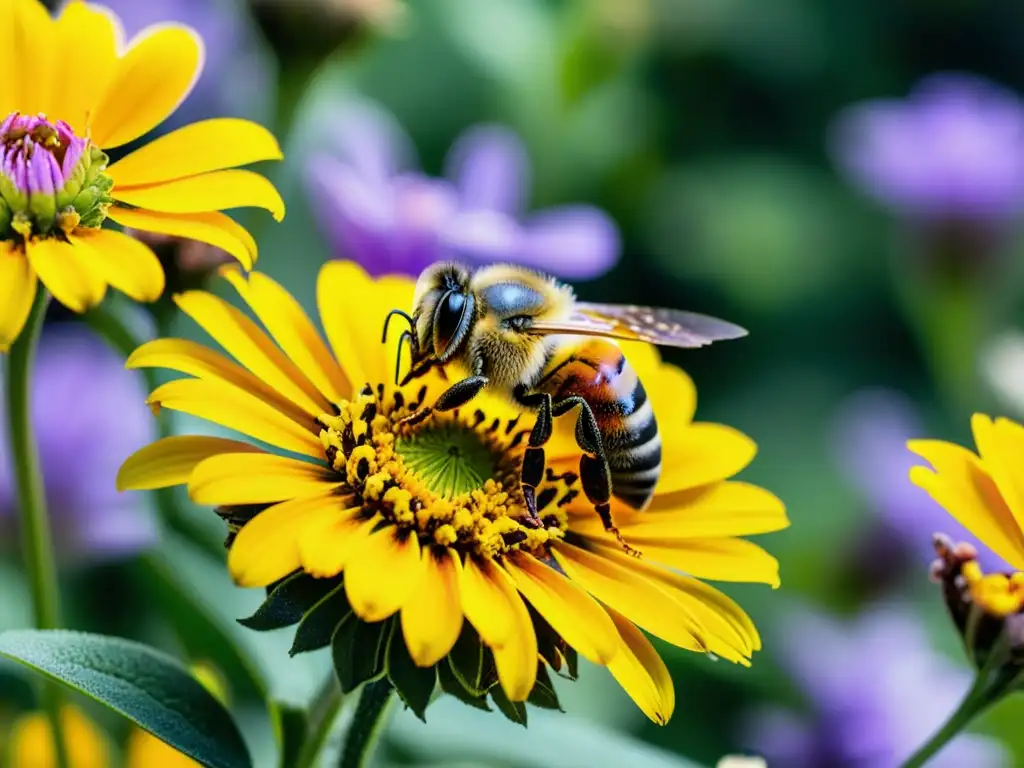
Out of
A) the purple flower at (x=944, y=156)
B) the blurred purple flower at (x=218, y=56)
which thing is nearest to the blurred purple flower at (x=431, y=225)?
the blurred purple flower at (x=218, y=56)

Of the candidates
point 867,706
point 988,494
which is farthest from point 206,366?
point 867,706

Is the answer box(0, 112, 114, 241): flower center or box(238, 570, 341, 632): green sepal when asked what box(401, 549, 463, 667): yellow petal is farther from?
box(0, 112, 114, 241): flower center

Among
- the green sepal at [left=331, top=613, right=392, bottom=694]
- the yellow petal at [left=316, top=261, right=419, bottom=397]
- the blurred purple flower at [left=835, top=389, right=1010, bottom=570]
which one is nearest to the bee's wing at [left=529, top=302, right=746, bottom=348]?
the yellow petal at [left=316, top=261, right=419, bottom=397]

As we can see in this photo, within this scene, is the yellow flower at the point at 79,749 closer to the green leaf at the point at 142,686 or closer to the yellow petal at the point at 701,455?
the green leaf at the point at 142,686

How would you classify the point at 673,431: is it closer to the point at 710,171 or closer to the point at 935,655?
the point at 935,655

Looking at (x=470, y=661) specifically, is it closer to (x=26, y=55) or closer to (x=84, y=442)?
(x=26, y=55)

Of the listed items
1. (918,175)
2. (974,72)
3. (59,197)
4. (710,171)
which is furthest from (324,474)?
(974,72)
